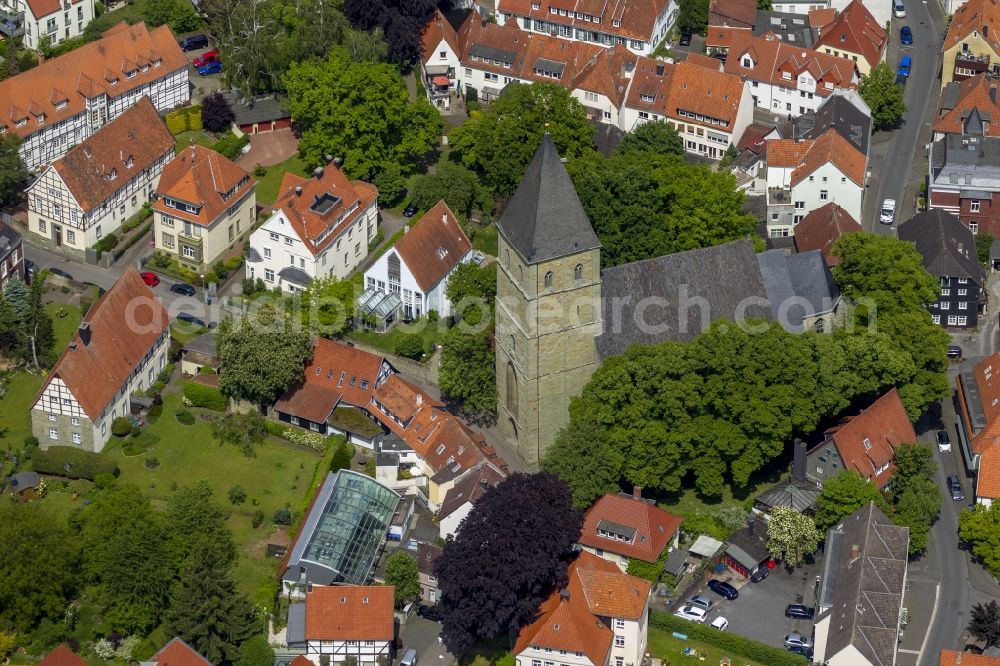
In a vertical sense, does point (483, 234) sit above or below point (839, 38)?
below

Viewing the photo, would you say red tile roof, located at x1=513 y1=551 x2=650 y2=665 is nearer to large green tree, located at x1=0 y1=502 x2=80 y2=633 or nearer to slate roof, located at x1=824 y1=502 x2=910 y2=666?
slate roof, located at x1=824 y1=502 x2=910 y2=666

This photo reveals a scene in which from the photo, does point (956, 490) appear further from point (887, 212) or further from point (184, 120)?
point (184, 120)

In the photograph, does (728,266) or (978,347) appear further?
(978,347)

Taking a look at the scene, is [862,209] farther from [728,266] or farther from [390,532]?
[390,532]

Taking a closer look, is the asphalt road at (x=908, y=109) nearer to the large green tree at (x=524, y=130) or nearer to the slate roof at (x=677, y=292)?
the large green tree at (x=524, y=130)

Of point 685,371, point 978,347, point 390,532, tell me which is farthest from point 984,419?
point 390,532

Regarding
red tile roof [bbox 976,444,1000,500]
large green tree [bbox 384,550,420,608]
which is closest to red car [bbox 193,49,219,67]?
large green tree [bbox 384,550,420,608]
